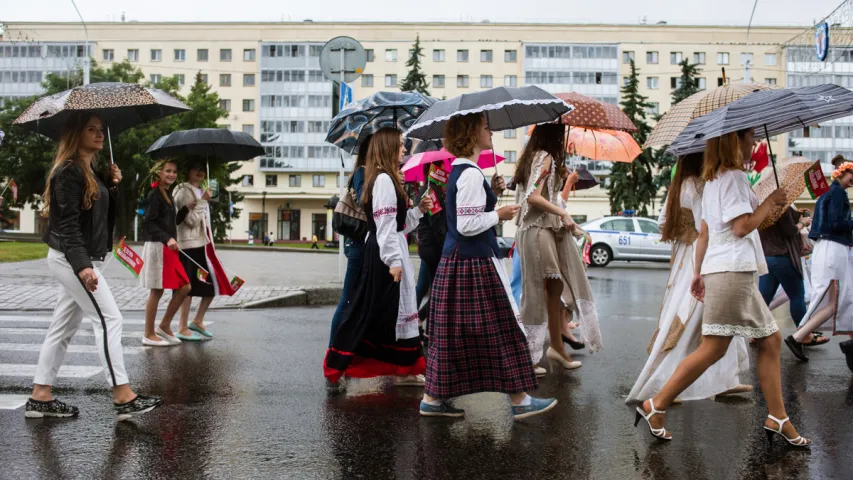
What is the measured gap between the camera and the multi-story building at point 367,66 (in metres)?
71.2

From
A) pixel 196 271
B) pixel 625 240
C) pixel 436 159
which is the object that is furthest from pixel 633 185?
pixel 196 271

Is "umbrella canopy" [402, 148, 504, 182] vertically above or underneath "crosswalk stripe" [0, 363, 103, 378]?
above

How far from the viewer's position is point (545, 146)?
21.4ft

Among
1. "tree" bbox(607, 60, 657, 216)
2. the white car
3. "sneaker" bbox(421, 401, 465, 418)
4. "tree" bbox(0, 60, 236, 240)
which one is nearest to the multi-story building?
"tree" bbox(0, 60, 236, 240)

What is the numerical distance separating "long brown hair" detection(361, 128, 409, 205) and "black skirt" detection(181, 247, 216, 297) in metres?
3.35

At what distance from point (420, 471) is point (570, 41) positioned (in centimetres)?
7118

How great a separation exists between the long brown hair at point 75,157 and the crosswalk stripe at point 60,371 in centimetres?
191

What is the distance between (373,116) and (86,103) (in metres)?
2.23

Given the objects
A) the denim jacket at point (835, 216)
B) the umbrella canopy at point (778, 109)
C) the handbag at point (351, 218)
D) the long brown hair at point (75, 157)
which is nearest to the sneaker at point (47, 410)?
the long brown hair at point (75, 157)

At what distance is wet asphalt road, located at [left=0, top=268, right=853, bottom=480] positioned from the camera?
13.4 feet

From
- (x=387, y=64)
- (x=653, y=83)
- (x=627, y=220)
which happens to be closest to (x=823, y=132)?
(x=653, y=83)

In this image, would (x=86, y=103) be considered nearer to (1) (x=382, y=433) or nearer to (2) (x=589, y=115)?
(1) (x=382, y=433)

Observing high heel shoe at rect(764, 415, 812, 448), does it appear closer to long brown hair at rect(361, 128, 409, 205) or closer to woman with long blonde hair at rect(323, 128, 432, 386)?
woman with long blonde hair at rect(323, 128, 432, 386)

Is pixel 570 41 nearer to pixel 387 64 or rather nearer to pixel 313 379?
pixel 387 64
